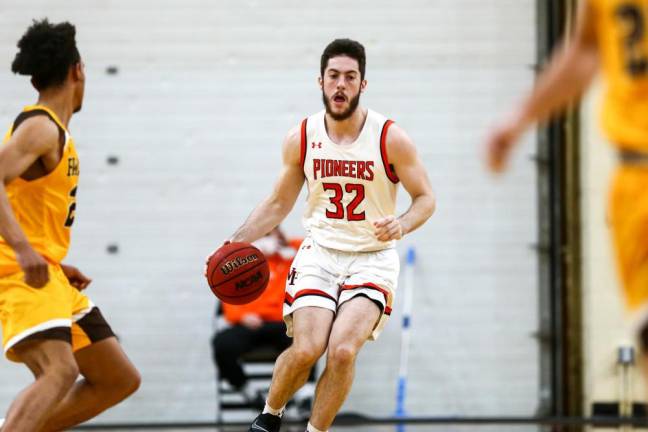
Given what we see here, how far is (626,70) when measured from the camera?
12.9 feet

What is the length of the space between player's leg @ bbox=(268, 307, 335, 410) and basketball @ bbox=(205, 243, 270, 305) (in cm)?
37

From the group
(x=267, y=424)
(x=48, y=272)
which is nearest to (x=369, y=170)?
(x=267, y=424)

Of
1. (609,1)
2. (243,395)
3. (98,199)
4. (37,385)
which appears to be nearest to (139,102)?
(98,199)

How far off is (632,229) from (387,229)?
2666 millimetres

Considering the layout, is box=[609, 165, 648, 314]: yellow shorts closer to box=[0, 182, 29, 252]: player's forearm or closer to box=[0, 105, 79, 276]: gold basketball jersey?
box=[0, 182, 29, 252]: player's forearm

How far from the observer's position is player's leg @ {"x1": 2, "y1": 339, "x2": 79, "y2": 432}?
575 cm

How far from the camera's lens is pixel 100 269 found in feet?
36.4

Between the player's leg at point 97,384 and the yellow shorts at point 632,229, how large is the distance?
127 inches

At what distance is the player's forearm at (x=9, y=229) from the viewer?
222 inches

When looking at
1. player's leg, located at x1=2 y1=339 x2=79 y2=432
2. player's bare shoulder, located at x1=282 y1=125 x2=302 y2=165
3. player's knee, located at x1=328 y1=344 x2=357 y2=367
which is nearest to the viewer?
player's leg, located at x1=2 y1=339 x2=79 y2=432

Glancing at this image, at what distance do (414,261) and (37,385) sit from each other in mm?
5683

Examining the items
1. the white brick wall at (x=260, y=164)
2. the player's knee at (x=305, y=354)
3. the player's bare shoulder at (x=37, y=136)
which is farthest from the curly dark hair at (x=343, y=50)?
the white brick wall at (x=260, y=164)

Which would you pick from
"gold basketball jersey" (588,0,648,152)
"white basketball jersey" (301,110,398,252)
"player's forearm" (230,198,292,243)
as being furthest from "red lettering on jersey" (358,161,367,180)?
"gold basketball jersey" (588,0,648,152)

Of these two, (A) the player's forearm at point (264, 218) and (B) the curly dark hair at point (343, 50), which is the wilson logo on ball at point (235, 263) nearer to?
(A) the player's forearm at point (264, 218)
